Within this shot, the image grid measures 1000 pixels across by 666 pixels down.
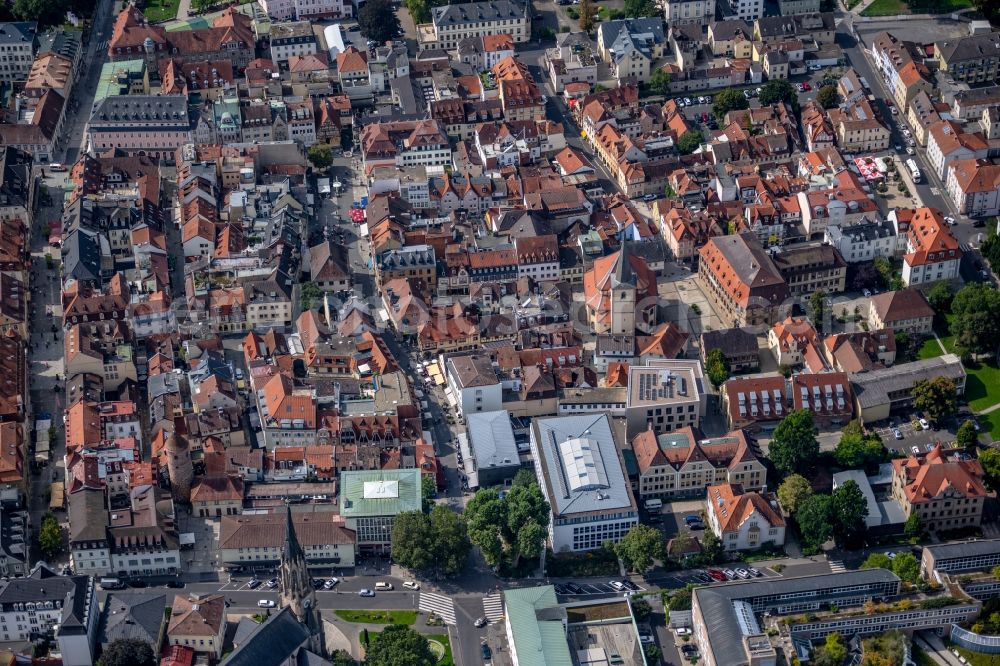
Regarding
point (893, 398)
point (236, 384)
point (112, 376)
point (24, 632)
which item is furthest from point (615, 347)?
point (24, 632)

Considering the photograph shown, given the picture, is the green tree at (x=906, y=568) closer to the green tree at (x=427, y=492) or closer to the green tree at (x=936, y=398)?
the green tree at (x=936, y=398)

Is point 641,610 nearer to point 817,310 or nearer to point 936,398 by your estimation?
point 936,398

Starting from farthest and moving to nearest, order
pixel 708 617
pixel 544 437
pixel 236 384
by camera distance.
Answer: pixel 236 384 < pixel 544 437 < pixel 708 617

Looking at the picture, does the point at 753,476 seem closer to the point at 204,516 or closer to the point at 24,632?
the point at 204,516

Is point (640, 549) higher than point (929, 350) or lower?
lower

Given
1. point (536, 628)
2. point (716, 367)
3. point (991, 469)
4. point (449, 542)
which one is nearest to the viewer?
point (536, 628)

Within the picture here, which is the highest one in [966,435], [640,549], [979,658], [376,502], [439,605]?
[966,435]

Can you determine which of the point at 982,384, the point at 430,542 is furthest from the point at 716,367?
the point at 430,542

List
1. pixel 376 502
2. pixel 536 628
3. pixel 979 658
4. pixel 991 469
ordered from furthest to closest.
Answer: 1. pixel 991 469
2. pixel 376 502
3. pixel 979 658
4. pixel 536 628
